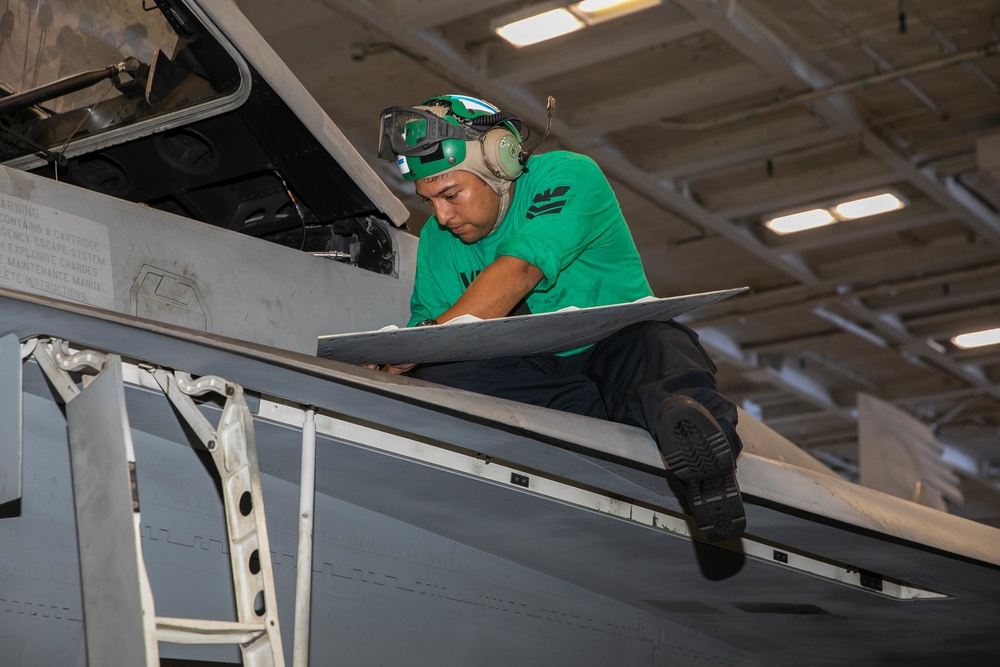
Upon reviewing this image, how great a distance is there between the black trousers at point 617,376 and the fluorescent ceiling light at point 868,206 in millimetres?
8296

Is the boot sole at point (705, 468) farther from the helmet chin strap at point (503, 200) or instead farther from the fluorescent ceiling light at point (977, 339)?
the fluorescent ceiling light at point (977, 339)

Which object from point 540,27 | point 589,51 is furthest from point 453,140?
point 589,51

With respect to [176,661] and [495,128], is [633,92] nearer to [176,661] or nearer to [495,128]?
[495,128]

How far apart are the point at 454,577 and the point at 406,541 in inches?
8.7

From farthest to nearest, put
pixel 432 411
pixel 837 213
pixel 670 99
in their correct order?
pixel 837 213 < pixel 670 99 < pixel 432 411

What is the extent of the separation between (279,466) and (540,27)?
604cm

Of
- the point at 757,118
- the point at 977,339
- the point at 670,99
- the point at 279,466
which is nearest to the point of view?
the point at 279,466

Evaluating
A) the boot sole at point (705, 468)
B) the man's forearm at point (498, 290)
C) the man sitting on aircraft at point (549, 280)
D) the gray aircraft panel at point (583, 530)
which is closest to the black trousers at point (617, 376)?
the man sitting on aircraft at point (549, 280)

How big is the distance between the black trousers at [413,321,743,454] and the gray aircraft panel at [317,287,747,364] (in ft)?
0.33

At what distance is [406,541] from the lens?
3.11 metres

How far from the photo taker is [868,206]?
35.5 feet

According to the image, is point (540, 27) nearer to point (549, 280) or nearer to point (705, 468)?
point (549, 280)

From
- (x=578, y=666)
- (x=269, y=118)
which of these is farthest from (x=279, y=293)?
(x=578, y=666)

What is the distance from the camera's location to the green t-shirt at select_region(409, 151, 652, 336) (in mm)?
2977
